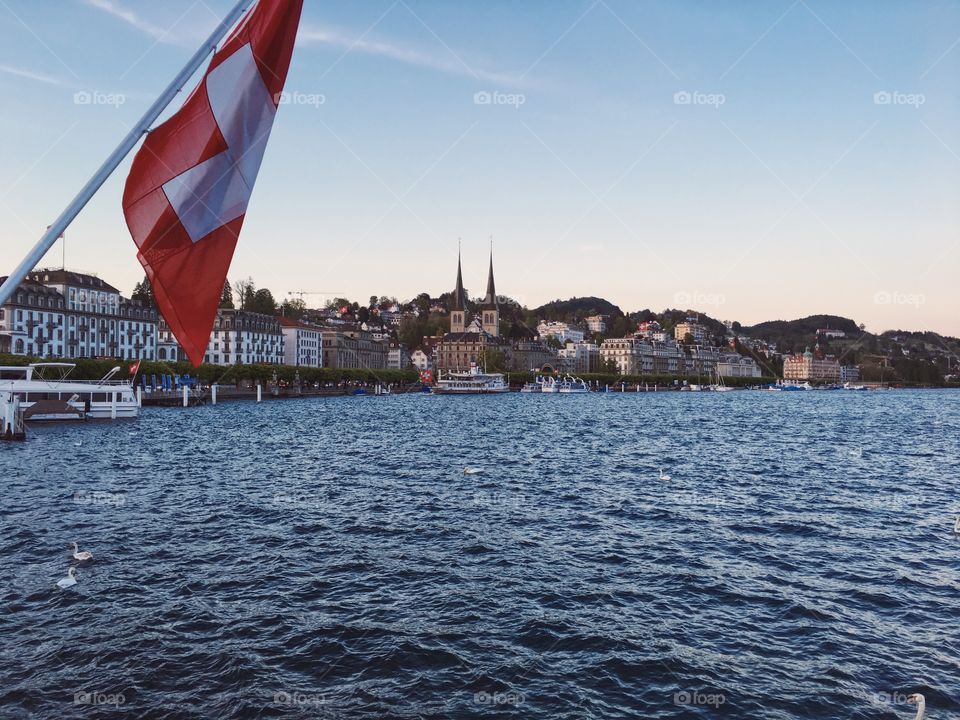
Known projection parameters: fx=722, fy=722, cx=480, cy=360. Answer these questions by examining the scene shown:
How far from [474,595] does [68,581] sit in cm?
975

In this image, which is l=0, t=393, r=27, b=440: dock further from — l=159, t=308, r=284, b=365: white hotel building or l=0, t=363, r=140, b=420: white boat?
l=159, t=308, r=284, b=365: white hotel building

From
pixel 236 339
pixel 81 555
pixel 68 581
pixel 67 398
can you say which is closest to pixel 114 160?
pixel 68 581

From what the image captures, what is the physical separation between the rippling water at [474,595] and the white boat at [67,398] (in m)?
33.2

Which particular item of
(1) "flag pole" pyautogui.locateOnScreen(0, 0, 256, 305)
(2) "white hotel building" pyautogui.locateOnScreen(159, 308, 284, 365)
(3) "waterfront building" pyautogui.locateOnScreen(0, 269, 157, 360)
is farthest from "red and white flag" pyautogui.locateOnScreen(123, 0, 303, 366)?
(2) "white hotel building" pyautogui.locateOnScreen(159, 308, 284, 365)

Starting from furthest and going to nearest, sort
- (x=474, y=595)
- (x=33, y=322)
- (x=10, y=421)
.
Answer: (x=33, y=322)
(x=10, y=421)
(x=474, y=595)

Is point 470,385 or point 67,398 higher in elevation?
point 67,398

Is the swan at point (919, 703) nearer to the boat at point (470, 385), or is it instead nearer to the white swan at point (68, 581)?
the white swan at point (68, 581)

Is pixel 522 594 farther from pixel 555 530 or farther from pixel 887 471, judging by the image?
pixel 887 471

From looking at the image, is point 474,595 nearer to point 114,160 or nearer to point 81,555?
point 81,555

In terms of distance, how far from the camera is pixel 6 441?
165 feet

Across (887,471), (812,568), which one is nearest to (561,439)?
(887,471)

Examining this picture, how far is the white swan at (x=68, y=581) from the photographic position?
56.3 ft

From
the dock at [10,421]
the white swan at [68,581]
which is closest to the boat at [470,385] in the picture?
the dock at [10,421]

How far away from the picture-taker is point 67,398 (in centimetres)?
7069
